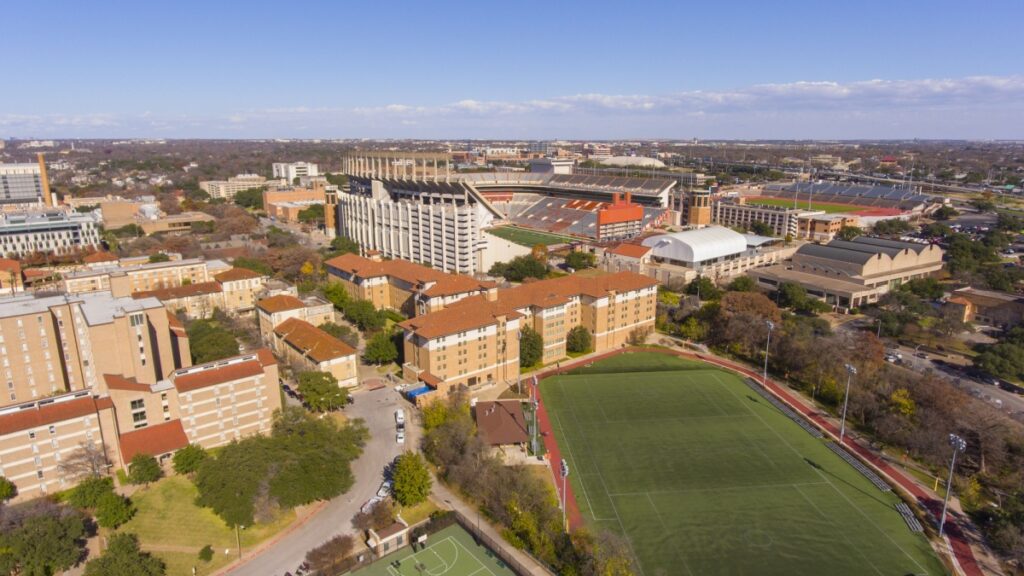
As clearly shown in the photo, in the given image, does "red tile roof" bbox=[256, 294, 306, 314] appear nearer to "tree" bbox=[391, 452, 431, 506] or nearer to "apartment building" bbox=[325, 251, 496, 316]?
"apartment building" bbox=[325, 251, 496, 316]

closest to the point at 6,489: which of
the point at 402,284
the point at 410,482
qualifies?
the point at 410,482

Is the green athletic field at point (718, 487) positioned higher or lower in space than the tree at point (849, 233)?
lower

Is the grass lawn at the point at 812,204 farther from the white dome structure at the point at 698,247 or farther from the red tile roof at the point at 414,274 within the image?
the red tile roof at the point at 414,274

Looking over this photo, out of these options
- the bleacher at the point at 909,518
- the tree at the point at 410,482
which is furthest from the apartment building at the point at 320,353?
the bleacher at the point at 909,518

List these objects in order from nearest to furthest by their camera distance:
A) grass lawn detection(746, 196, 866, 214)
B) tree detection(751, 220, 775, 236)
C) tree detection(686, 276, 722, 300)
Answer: tree detection(686, 276, 722, 300)
tree detection(751, 220, 775, 236)
grass lawn detection(746, 196, 866, 214)

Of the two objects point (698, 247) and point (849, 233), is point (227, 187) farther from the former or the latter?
point (849, 233)

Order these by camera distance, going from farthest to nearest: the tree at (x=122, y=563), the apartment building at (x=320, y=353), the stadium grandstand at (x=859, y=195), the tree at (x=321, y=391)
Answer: the stadium grandstand at (x=859, y=195)
the apartment building at (x=320, y=353)
the tree at (x=321, y=391)
the tree at (x=122, y=563)

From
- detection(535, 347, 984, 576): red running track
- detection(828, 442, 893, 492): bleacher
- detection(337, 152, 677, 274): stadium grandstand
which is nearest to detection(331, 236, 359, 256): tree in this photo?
detection(337, 152, 677, 274): stadium grandstand

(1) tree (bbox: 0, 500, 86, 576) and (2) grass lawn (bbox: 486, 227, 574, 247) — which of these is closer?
(1) tree (bbox: 0, 500, 86, 576)
